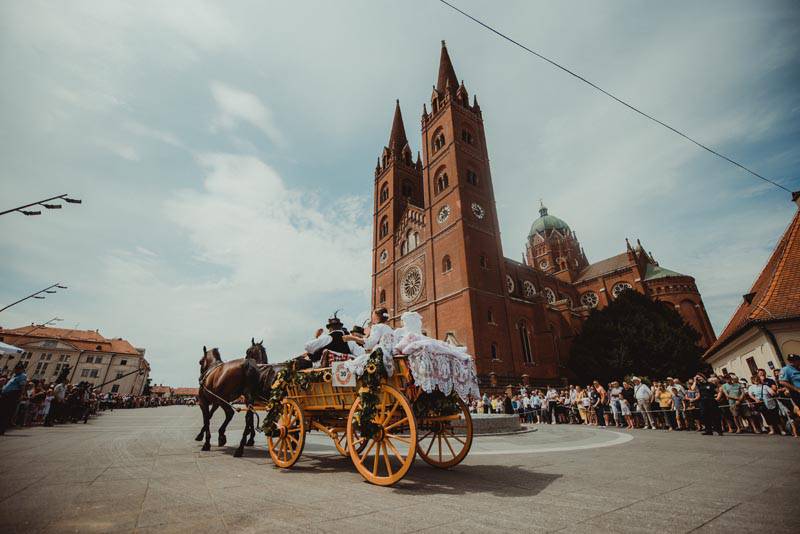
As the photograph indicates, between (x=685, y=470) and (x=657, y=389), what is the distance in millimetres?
9823

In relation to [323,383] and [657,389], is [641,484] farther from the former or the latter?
[657,389]

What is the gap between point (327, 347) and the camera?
4980mm

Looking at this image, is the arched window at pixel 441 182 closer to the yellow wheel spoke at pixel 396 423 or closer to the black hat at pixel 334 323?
the black hat at pixel 334 323

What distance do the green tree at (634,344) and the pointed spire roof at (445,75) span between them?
25902mm

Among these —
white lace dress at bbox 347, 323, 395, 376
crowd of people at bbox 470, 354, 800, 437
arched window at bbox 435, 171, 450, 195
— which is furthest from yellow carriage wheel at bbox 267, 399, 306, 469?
arched window at bbox 435, 171, 450, 195

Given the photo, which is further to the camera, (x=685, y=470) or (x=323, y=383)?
(x=323, y=383)

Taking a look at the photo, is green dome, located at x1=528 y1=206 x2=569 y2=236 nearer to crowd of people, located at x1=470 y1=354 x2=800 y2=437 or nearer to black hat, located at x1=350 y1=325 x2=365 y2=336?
crowd of people, located at x1=470 y1=354 x2=800 y2=437

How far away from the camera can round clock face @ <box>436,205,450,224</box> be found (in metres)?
27.2

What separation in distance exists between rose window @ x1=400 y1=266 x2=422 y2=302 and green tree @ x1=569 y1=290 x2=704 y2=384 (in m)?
14.5

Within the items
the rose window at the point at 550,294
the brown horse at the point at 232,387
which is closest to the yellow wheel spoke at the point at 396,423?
the brown horse at the point at 232,387

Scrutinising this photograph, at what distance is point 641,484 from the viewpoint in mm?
3336

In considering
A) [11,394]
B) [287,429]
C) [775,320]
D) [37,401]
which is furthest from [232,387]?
[775,320]

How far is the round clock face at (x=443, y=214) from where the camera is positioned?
27250 millimetres

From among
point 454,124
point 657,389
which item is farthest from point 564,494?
point 454,124
